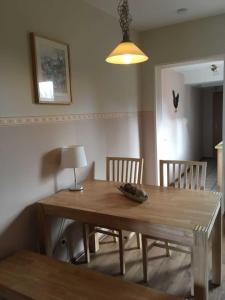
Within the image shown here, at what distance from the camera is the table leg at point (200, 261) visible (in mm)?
1498

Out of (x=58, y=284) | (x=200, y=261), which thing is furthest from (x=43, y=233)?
(x=200, y=261)

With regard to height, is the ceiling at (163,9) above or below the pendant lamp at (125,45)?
above

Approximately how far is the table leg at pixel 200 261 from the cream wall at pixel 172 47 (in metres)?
2.35

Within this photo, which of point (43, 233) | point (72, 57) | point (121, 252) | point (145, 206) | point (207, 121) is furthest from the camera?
point (207, 121)

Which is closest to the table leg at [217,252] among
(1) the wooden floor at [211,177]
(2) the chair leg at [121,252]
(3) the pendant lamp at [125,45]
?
(2) the chair leg at [121,252]

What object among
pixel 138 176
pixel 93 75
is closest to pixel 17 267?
pixel 138 176

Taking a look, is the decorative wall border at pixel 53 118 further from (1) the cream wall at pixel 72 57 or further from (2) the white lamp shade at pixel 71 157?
(2) the white lamp shade at pixel 71 157

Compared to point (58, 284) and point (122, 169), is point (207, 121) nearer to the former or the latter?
point (122, 169)

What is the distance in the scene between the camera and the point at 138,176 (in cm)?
271

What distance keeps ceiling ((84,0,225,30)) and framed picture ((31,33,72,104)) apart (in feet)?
2.58

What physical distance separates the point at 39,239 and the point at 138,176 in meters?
1.14

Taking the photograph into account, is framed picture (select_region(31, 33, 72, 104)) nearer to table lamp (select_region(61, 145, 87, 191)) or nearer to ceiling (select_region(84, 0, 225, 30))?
table lamp (select_region(61, 145, 87, 191))

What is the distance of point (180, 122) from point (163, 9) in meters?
3.18

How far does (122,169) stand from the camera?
284 cm
